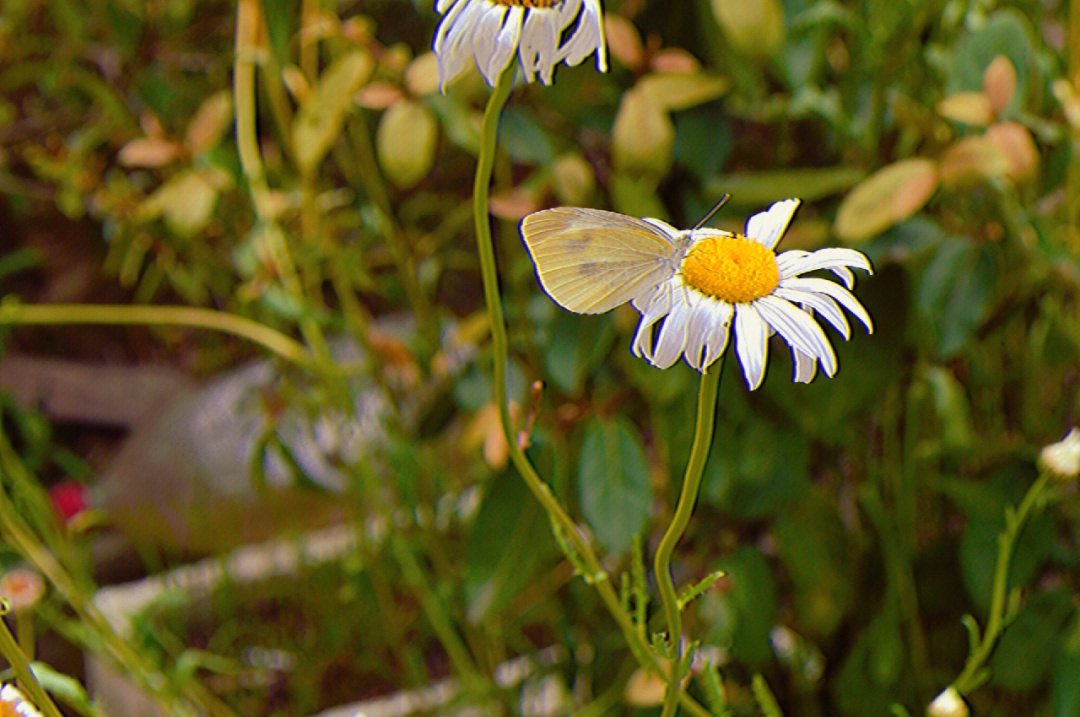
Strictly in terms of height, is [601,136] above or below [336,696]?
above

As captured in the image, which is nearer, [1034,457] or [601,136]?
[1034,457]

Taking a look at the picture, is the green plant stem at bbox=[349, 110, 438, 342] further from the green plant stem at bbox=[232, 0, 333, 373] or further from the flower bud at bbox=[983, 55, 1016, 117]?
the flower bud at bbox=[983, 55, 1016, 117]

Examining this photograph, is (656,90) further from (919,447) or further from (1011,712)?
(1011,712)

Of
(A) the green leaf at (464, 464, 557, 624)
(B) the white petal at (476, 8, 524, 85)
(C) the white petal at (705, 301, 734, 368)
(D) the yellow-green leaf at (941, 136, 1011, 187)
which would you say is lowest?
(A) the green leaf at (464, 464, 557, 624)

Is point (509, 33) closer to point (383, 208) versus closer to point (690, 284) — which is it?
point (690, 284)

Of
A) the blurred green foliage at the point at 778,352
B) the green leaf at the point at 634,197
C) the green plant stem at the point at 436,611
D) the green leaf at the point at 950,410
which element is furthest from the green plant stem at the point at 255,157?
the green leaf at the point at 950,410

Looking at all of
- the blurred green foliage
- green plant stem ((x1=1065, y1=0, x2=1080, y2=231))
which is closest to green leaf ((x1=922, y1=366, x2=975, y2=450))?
the blurred green foliage

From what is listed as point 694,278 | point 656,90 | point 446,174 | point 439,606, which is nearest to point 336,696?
point 439,606

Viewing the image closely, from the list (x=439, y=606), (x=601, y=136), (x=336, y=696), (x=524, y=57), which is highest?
(x=524, y=57)
